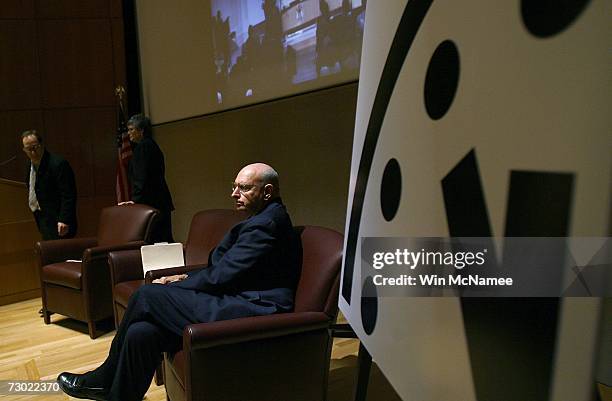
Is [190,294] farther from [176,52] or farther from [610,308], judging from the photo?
[176,52]

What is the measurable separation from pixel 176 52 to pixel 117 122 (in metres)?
1.35

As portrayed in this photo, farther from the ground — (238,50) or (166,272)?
(238,50)

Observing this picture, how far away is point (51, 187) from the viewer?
3939 millimetres

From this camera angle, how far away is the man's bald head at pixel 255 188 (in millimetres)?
2271

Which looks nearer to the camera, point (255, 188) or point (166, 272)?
point (255, 188)

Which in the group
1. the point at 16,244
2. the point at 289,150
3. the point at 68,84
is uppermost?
the point at 68,84

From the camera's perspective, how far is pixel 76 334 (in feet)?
11.4

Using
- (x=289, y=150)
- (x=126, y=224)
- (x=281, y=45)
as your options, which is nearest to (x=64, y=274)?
(x=126, y=224)

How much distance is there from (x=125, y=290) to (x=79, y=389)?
749mm

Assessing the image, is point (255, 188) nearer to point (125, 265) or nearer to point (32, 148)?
point (125, 265)

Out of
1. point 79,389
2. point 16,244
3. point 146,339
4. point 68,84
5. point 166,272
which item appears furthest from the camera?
point 68,84

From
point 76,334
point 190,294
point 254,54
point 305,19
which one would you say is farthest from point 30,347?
point 305,19

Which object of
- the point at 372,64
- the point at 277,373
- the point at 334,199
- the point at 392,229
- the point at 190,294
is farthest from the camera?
the point at 334,199

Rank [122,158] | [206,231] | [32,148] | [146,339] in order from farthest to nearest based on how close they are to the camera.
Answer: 1. [122,158]
2. [32,148]
3. [206,231]
4. [146,339]
